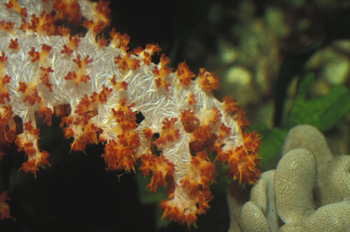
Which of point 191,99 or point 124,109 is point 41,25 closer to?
point 124,109

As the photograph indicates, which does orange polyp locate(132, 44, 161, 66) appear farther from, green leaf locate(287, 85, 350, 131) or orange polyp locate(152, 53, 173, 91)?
green leaf locate(287, 85, 350, 131)

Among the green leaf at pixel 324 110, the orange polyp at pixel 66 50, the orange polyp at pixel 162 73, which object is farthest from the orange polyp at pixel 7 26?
the green leaf at pixel 324 110

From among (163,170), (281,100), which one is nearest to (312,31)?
(281,100)

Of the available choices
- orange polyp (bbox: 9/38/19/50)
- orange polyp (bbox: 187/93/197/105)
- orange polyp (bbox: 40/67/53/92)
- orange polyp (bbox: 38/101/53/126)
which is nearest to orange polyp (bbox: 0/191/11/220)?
orange polyp (bbox: 38/101/53/126)

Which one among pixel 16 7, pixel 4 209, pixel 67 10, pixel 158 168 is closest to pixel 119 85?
pixel 158 168

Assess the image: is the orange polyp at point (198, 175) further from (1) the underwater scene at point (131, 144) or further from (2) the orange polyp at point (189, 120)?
(2) the orange polyp at point (189, 120)

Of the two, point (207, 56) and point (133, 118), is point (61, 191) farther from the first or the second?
point (207, 56)
